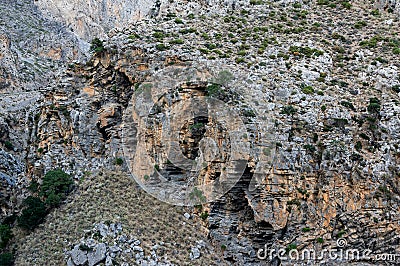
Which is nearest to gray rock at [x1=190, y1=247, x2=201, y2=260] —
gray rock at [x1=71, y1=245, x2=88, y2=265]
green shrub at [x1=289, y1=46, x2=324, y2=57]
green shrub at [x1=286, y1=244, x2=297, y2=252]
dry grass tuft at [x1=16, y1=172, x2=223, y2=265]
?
dry grass tuft at [x1=16, y1=172, x2=223, y2=265]

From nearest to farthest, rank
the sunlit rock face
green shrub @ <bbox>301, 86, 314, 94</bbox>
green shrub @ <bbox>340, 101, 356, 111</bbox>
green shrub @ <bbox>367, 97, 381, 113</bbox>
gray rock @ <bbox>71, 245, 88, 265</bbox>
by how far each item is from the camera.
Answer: gray rock @ <bbox>71, 245, 88, 265</bbox>
green shrub @ <bbox>367, 97, 381, 113</bbox>
green shrub @ <bbox>340, 101, 356, 111</bbox>
green shrub @ <bbox>301, 86, 314, 94</bbox>
the sunlit rock face

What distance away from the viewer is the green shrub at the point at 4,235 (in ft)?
126

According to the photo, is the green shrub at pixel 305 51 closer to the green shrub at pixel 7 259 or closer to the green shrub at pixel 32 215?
the green shrub at pixel 32 215

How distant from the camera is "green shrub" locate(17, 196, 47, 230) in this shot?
38406mm

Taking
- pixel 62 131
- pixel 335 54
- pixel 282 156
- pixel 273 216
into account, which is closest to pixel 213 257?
pixel 273 216

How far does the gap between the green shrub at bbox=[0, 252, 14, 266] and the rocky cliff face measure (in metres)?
7.04

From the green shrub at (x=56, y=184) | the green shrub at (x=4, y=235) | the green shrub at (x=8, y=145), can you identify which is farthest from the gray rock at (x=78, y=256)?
the green shrub at (x=8, y=145)

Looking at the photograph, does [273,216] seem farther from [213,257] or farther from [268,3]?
[268,3]

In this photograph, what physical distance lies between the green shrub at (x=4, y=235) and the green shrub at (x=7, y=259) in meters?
1.62

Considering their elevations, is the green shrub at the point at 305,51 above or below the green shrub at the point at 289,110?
above

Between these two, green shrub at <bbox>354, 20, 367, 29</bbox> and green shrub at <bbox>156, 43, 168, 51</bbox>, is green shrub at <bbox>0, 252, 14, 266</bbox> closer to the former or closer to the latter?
green shrub at <bbox>156, 43, 168, 51</bbox>

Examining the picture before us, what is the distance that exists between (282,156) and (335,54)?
49.9 ft

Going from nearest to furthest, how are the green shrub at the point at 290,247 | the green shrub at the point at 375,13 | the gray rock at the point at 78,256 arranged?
1. the gray rock at the point at 78,256
2. the green shrub at the point at 290,247
3. the green shrub at the point at 375,13

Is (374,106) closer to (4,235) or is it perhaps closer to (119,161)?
(119,161)
